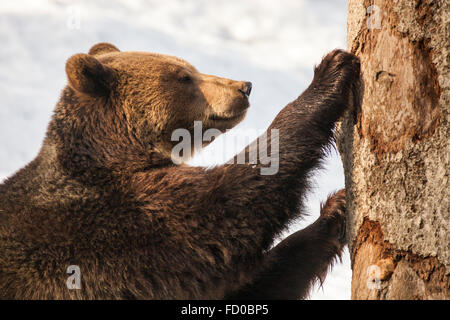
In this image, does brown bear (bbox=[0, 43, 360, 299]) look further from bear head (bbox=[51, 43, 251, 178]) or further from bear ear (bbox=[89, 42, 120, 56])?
bear ear (bbox=[89, 42, 120, 56])

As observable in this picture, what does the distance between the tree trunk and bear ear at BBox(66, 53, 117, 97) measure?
2.91 metres

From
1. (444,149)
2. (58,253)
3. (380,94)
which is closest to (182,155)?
(58,253)

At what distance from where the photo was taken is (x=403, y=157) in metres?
3.58

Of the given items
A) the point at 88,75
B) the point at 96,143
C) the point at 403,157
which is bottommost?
the point at 403,157

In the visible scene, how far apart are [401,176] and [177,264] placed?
7.40ft

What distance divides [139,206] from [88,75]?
5.43 ft

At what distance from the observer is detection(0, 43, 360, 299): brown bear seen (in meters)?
4.42

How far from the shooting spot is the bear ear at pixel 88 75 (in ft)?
16.3

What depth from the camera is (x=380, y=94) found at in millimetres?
3828

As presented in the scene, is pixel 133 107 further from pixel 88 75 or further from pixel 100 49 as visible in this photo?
pixel 100 49

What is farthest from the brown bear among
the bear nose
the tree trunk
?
the bear nose

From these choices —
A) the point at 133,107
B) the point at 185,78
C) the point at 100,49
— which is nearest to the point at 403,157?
the point at 185,78

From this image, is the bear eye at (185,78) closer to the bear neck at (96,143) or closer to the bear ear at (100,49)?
the bear neck at (96,143)

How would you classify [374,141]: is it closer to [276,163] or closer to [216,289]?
[276,163]
